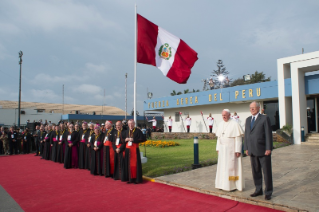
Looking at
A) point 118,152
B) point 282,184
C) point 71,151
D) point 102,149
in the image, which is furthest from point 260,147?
point 71,151

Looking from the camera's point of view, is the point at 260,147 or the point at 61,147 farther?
the point at 61,147

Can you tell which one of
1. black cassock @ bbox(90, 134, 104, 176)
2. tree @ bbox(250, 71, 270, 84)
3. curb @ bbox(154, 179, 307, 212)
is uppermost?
tree @ bbox(250, 71, 270, 84)

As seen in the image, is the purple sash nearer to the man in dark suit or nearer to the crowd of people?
the crowd of people

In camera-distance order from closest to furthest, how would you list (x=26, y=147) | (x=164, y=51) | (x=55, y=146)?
(x=164, y=51) < (x=55, y=146) < (x=26, y=147)

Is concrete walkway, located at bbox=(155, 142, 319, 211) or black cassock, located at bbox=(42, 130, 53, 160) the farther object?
black cassock, located at bbox=(42, 130, 53, 160)

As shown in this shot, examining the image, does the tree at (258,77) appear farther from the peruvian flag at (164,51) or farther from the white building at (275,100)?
the peruvian flag at (164,51)

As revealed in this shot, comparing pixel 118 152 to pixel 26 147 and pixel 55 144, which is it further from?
pixel 26 147

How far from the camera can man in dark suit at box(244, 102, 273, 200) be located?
4.96m

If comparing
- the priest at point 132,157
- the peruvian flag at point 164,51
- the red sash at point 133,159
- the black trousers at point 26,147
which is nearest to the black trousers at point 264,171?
the priest at point 132,157

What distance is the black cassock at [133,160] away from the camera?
7.14 meters

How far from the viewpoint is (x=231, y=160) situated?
5.54 m

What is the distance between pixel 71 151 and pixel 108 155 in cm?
306

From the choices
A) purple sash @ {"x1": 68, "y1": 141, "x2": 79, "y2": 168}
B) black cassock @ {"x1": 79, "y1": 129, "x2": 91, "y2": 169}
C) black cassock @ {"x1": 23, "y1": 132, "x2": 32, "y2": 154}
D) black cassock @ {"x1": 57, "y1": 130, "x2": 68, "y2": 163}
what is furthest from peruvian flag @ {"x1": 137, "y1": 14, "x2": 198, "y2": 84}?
black cassock @ {"x1": 23, "y1": 132, "x2": 32, "y2": 154}

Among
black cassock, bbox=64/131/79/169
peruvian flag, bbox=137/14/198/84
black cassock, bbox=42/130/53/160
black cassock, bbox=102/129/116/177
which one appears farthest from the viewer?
black cassock, bbox=42/130/53/160
